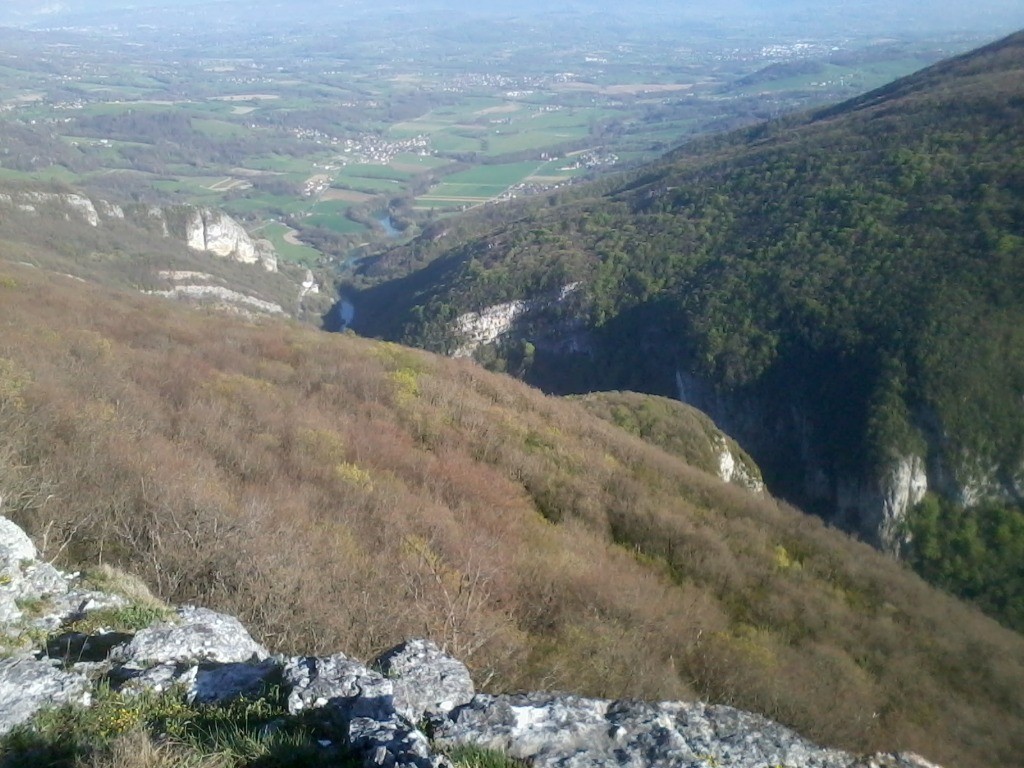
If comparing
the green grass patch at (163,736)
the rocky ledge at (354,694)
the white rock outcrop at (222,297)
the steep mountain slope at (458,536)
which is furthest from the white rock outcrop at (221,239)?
the green grass patch at (163,736)

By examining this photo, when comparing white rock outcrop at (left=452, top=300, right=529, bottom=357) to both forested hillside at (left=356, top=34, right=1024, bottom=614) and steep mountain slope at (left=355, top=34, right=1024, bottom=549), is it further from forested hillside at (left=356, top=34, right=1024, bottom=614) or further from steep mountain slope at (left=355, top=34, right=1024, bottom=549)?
forested hillside at (left=356, top=34, right=1024, bottom=614)

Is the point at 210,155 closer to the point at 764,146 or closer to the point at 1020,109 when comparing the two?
the point at 764,146

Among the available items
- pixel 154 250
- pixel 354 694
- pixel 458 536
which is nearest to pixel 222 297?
pixel 154 250

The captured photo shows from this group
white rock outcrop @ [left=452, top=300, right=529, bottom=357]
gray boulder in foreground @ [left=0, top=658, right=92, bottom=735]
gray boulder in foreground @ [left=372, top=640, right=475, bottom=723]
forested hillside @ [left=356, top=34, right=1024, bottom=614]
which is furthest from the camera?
white rock outcrop @ [left=452, top=300, right=529, bottom=357]

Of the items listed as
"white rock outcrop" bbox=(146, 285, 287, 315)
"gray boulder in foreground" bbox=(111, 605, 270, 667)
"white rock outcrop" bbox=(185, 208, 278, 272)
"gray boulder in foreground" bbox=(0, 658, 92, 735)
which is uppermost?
"gray boulder in foreground" bbox=(0, 658, 92, 735)

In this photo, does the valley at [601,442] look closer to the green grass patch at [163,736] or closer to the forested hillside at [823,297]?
the green grass patch at [163,736]

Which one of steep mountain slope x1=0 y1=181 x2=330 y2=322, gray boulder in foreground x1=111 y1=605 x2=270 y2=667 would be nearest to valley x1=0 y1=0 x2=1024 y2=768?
gray boulder in foreground x1=111 y1=605 x2=270 y2=667
